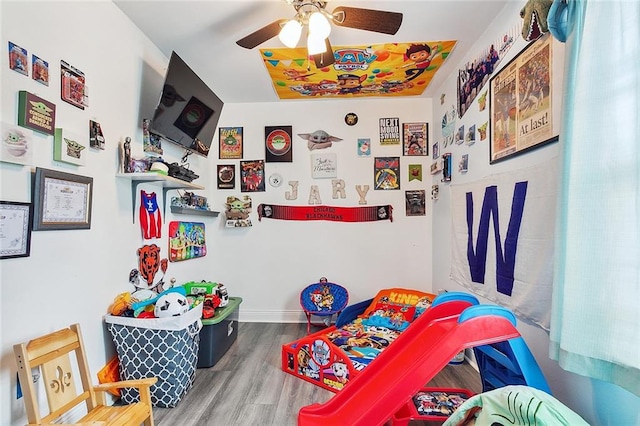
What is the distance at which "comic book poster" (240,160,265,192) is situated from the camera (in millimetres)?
3639

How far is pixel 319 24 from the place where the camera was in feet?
5.70

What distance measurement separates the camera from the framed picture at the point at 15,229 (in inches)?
52.1

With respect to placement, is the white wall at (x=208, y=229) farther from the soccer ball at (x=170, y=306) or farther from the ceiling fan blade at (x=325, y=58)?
the ceiling fan blade at (x=325, y=58)

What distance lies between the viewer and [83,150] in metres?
1.79

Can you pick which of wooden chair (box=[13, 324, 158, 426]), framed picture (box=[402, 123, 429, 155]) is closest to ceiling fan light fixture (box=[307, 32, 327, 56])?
framed picture (box=[402, 123, 429, 155])

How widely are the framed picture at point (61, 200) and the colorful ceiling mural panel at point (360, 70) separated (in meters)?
1.69

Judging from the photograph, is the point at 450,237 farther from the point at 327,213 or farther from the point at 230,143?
the point at 230,143

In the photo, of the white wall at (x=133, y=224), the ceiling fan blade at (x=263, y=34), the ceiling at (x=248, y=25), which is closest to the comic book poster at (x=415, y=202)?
the white wall at (x=133, y=224)

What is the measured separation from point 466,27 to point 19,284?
121 inches

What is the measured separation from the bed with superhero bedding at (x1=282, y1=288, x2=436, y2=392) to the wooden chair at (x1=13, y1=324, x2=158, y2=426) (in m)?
1.08

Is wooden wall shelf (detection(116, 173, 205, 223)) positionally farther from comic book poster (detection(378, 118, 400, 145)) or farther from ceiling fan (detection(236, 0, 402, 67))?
comic book poster (detection(378, 118, 400, 145))

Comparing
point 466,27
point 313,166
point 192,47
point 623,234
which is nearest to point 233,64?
point 192,47

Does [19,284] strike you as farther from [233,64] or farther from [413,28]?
[413,28]

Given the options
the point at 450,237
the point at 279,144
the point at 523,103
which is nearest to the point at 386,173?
the point at 450,237
